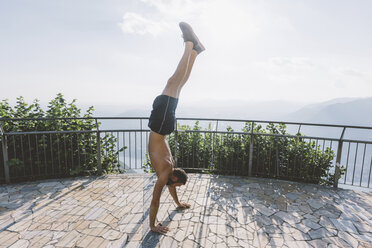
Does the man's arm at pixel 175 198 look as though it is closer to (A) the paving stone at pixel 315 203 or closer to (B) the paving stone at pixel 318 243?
(B) the paving stone at pixel 318 243

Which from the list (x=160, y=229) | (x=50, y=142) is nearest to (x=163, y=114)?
(x=160, y=229)

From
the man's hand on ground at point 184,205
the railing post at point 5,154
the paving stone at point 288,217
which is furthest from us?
the railing post at point 5,154

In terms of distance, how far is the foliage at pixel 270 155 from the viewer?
5.09 m

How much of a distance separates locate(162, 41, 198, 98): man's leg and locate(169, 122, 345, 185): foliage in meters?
2.53

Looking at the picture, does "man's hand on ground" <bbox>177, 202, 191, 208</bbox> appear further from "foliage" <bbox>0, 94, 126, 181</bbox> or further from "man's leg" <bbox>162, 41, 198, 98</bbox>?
"foliage" <bbox>0, 94, 126, 181</bbox>

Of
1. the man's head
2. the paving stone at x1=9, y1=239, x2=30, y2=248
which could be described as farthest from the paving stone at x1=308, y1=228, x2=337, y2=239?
the paving stone at x1=9, y1=239, x2=30, y2=248

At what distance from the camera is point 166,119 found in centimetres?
289

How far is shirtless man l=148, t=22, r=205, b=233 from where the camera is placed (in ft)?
9.29

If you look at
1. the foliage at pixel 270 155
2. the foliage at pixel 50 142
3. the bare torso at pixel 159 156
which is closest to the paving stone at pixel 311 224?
the foliage at pixel 270 155

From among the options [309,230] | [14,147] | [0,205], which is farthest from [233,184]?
[14,147]

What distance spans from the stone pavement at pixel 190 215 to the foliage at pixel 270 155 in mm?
507

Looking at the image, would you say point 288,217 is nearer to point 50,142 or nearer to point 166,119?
point 166,119

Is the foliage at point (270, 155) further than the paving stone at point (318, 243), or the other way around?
the foliage at point (270, 155)

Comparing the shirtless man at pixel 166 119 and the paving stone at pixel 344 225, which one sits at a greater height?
the shirtless man at pixel 166 119
